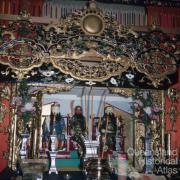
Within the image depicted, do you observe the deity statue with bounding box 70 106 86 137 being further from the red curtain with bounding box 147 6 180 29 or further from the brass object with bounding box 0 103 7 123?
the red curtain with bounding box 147 6 180 29

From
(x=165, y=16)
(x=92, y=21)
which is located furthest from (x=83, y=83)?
(x=165, y=16)

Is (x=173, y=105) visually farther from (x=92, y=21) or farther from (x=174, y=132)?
(x=92, y=21)

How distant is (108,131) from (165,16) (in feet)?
→ 4.46

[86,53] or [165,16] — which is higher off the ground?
[165,16]

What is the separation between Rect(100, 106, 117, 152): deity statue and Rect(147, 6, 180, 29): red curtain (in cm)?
108

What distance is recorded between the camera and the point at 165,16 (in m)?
3.53

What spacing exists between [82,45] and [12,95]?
70cm

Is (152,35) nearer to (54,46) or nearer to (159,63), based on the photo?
(159,63)

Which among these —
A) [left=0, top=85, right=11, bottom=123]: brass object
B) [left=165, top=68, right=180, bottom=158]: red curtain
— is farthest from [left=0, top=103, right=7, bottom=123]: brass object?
[left=165, top=68, right=180, bottom=158]: red curtain

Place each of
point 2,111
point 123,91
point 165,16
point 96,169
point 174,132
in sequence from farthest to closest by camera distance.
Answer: point 165,16 < point 174,132 < point 123,91 < point 2,111 < point 96,169

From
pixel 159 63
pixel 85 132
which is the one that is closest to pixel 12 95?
pixel 85 132

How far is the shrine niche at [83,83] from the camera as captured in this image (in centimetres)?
267

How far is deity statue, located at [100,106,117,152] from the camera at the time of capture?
298 cm

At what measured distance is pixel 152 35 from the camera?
2.88 metres
